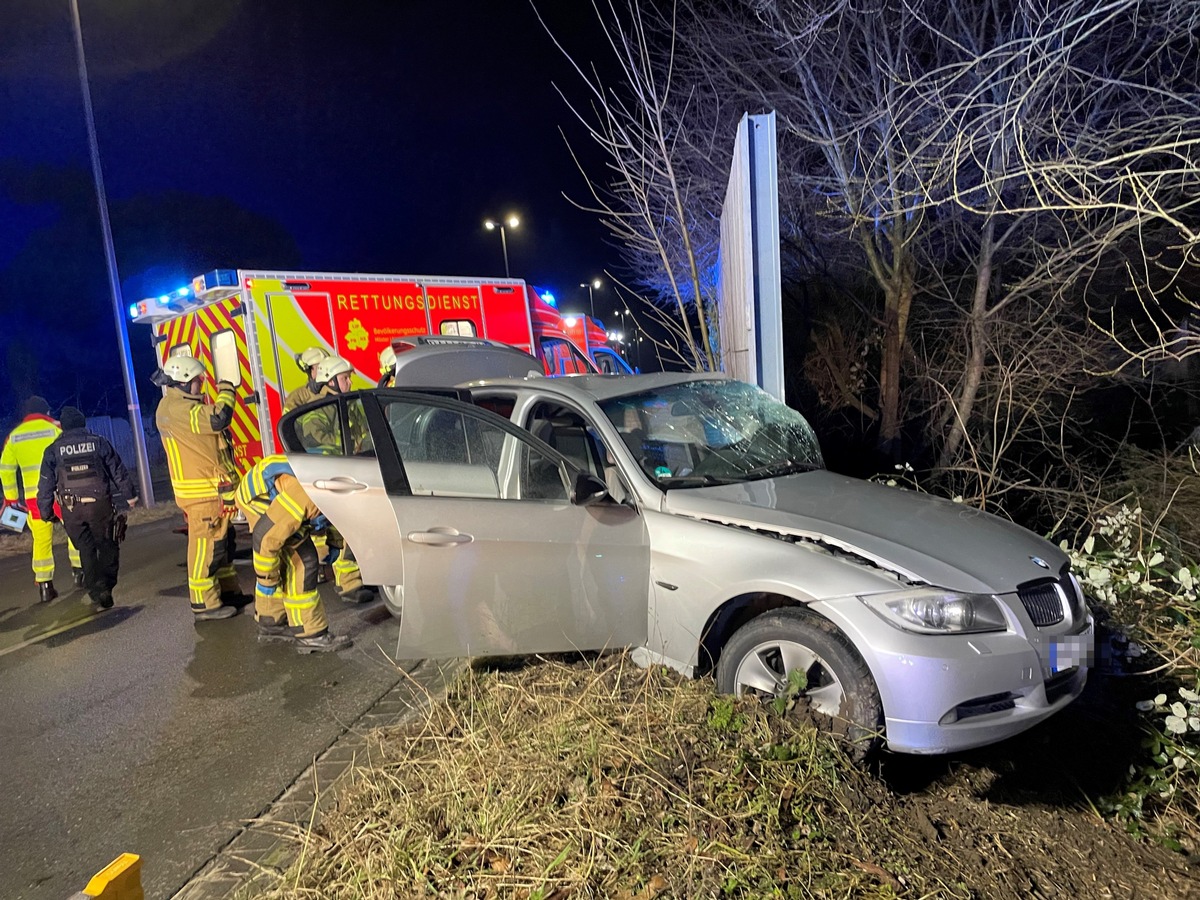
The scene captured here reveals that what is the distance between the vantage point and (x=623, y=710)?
2.76 metres

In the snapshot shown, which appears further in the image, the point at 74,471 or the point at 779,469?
the point at 74,471

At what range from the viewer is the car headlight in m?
2.49

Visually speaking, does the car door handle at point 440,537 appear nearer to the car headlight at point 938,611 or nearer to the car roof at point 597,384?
the car roof at point 597,384

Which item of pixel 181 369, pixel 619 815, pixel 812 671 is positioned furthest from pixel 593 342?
pixel 619 815

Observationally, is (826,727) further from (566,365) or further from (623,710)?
(566,365)

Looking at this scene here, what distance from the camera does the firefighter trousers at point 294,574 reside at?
450 centimetres

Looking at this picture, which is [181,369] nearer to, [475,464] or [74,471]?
[74,471]

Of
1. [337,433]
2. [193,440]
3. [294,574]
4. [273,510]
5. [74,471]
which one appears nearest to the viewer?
[273,510]

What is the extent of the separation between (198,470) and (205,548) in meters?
0.61

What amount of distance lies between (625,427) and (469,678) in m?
1.45

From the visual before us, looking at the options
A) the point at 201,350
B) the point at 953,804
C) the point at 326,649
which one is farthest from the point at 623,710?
the point at 201,350

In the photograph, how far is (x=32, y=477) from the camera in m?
6.08

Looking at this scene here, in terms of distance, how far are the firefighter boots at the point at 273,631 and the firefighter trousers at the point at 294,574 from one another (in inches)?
4.8

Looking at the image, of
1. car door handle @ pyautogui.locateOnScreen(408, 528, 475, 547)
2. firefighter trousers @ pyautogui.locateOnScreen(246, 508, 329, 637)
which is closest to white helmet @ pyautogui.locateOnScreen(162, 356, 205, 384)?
firefighter trousers @ pyautogui.locateOnScreen(246, 508, 329, 637)
